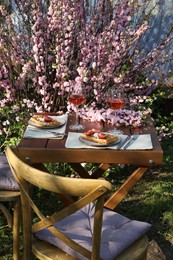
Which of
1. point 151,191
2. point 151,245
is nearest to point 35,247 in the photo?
point 151,245

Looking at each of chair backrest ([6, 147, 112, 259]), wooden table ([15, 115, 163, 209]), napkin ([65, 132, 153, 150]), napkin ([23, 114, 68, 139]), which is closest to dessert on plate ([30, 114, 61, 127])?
napkin ([23, 114, 68, 139])

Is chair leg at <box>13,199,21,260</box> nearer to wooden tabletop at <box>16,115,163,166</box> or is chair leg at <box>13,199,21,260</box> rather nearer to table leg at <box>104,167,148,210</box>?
wooden tabletop at <box>16,115,163,166</box>

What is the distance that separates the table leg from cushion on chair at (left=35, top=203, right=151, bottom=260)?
0.52 feet

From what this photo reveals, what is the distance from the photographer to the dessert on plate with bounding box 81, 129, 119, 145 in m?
2.57

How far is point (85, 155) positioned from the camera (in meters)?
2.52

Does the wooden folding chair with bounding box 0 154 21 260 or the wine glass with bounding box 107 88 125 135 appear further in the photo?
the wine glass with bounding box 107 88 125 135

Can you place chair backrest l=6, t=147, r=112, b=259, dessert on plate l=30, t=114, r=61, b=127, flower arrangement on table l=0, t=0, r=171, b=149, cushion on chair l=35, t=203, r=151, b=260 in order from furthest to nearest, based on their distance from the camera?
flower arrangement on table l=0, t=0, r=171, b=149 → dessert on plate l=30, t=114, r=61, b=127 → cushion on chair l=35, t=203, r=151, b=260 → chair backrest l=6, t=147, r=112, b=259

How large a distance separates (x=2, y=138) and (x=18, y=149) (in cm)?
210

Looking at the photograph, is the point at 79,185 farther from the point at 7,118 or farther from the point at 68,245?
the point at 7,118

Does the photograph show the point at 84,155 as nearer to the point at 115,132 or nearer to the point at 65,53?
the point at 115,132

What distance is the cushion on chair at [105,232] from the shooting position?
2145 mm

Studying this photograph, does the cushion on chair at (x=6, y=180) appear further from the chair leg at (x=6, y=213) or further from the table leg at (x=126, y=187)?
the table leg at (x=126, y=187)

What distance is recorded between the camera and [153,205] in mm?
3816

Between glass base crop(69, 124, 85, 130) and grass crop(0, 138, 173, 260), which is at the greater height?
glass base crop(69, 124, 85, 130)
